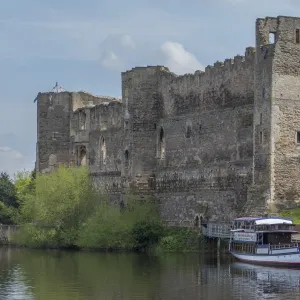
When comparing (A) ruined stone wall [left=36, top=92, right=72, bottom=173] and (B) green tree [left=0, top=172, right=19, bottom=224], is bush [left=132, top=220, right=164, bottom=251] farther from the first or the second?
(B) green tree [left=0, top=172, right=19, bottom=224]

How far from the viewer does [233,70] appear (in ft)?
175

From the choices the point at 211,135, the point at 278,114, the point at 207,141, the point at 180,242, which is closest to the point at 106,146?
the point at 207,141

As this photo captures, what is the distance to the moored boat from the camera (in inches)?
1746

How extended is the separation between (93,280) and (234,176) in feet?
45.3

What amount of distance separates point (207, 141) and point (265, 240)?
10.3 m

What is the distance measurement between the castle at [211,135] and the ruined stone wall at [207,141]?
5 centimetres

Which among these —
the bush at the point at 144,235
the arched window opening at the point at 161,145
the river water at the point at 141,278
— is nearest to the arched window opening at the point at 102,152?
the arched window opening at the point at 161,145

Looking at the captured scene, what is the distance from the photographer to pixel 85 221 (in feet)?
189

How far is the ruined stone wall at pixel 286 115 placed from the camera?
161ft

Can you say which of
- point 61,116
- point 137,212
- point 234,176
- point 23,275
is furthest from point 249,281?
point 61,116

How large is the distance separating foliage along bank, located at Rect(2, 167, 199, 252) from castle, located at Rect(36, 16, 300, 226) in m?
1.68

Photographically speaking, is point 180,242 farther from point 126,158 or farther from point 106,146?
point 106,146

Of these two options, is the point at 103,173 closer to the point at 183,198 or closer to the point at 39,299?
the point at 183,198

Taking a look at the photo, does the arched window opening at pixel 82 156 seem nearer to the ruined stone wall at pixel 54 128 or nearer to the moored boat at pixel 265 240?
the ruined stone wall at pixel 54 128
